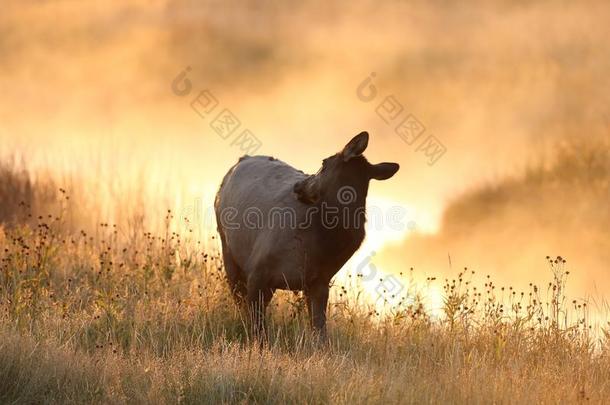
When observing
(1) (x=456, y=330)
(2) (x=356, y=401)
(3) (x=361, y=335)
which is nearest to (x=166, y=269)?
(3) (x=361, y=335)

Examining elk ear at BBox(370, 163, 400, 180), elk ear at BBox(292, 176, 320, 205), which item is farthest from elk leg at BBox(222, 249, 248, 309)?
elk ear at BBox(370, 163, 400, 180)

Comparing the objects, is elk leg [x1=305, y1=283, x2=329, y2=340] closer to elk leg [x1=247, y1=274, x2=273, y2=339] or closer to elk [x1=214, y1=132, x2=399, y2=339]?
elk [x1=214, y1=132, x2=399, y2=339]

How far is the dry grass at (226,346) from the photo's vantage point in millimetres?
6359

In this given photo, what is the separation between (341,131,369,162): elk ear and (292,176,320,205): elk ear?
0.37 metres

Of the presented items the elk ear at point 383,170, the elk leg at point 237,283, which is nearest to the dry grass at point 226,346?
the elk leg at point 237,283

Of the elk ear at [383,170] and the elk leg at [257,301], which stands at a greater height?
the elk ear at [383,170]

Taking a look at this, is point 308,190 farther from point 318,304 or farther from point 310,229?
point 318,304

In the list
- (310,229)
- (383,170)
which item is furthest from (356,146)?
(310,229)

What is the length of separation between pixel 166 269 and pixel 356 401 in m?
5.06

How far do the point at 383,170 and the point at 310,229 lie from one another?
0.83 metres

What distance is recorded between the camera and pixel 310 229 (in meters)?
7.70

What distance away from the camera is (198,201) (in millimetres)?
12281

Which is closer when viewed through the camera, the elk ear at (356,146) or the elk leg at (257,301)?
the elk ear at (356,146)

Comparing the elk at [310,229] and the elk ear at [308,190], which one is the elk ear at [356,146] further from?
the elk ear at [308,190]
